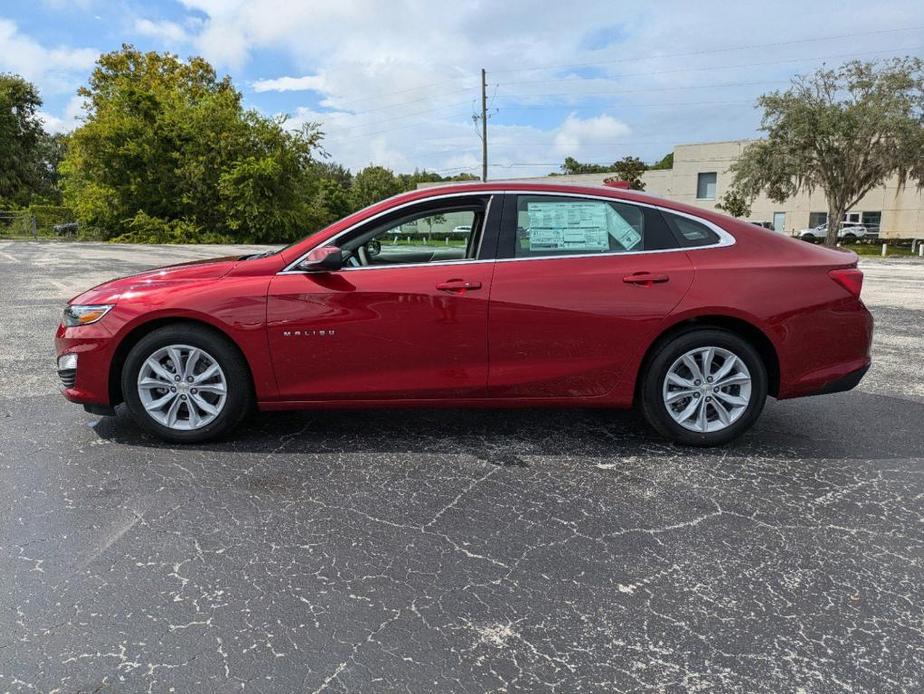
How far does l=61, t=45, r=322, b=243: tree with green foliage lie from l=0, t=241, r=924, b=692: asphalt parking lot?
35.3 metres

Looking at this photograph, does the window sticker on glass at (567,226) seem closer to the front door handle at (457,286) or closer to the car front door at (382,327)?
the car front door at (382,327)

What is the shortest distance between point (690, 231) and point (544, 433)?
1562 millimetres

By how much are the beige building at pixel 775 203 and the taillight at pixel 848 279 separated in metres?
44.8

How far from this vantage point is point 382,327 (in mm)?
3820

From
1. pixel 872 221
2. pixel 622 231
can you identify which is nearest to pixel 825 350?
pixel 622 231

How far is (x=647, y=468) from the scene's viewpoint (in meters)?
3.73

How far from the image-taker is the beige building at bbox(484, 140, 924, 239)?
49.2 meters

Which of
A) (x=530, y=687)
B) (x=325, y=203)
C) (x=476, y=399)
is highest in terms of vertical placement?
(x=325, y=203)

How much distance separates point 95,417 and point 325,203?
4483 centimetres

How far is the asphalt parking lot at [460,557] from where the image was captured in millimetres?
2127

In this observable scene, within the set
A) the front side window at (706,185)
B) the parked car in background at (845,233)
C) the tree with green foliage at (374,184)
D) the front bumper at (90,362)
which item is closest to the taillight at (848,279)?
the front bumper at (90,362)

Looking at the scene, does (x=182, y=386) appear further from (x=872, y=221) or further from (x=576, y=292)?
(x=872, y=221)

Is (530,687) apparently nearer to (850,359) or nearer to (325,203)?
(850,359)

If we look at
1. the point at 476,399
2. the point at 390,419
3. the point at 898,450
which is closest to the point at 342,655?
the point at 476,399
